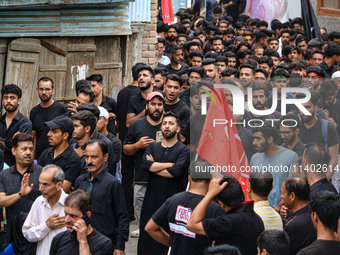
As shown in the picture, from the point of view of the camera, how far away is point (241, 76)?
12.3 m

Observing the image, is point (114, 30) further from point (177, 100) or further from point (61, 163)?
point (61, 163)

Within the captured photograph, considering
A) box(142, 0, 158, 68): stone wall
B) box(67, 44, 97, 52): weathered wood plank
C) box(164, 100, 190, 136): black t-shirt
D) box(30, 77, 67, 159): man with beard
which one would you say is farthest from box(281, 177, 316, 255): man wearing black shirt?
box(142, 0, 158, 68): stone wall

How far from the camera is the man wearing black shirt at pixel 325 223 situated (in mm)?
5918

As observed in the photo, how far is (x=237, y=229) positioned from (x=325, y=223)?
73 cm

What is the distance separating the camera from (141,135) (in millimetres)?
9688

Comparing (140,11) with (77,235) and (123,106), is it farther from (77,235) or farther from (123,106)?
(77,235)

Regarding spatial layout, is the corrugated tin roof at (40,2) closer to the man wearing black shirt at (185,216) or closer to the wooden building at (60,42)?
the wooden building at (60,42)

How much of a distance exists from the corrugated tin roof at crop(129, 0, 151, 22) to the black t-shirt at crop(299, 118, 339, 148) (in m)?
6.69

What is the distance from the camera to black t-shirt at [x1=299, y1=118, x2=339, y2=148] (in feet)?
29.0

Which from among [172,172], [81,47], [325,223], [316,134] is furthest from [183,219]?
[81,47]

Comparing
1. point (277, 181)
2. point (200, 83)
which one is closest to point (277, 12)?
point (200, 83)

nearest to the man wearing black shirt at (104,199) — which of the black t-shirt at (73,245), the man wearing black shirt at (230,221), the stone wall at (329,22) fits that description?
the black t-shirt at (73,245)

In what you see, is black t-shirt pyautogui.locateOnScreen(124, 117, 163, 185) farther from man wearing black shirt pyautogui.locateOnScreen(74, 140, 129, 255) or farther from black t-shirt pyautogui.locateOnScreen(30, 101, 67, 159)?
man wearing black shirt pyautogui.locateOnScreen(74, 140, 129, 255)

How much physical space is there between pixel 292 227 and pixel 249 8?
1620 cm
